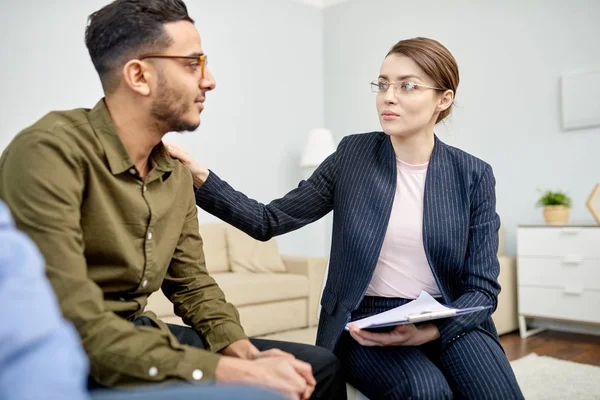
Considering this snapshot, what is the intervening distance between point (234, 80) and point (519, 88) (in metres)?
2.45

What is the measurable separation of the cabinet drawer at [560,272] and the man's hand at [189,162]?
2.98 metres

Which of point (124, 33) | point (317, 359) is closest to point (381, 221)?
point (317, 359)

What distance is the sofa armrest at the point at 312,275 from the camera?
4.23m

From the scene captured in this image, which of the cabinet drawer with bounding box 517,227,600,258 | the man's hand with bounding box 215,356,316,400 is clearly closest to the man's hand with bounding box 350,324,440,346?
the man's hand with bounding box 215,356,316,400

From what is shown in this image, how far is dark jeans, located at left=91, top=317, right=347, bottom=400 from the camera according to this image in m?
1.22

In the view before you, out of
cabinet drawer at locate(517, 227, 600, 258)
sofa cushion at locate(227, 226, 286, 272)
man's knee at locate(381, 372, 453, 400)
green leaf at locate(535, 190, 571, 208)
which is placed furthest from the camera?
sofa cushion at locate(227, 226, 286, 272)

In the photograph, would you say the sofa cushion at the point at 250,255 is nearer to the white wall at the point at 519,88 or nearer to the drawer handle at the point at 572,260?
the white wall at the point at 519,88

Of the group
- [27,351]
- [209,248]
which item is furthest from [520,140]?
[27,351]

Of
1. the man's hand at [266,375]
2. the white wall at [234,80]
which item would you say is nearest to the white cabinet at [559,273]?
the white wall at [234,80]

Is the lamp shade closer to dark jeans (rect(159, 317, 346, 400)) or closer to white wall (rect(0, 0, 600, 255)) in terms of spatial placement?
white wall (rect(0, 0, 600, 255))

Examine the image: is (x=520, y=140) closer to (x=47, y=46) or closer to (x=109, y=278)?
(x=47, y=46)

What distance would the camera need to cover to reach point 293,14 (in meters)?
5.73

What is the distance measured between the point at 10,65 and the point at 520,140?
3740mm

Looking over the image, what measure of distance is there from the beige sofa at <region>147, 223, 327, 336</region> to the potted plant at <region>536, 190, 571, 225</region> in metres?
1.65
